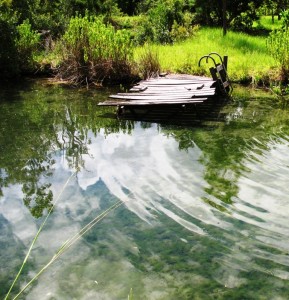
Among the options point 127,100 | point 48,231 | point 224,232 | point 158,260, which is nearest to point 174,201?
point 224,232

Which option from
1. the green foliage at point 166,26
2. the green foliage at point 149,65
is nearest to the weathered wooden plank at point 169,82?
the green foliage at point 149,65

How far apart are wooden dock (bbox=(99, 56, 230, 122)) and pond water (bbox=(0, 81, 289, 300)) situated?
504 millimetres

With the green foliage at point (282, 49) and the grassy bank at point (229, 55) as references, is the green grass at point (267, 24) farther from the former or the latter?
the green foliage at point (282, 49)

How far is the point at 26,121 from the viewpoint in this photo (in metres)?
8.98

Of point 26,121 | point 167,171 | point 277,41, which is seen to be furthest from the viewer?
point 277,41

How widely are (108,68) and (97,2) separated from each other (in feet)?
34.0

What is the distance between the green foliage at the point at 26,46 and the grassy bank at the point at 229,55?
3.46 m

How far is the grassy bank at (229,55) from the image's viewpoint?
11688 millimetres

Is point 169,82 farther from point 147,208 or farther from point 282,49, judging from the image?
point 147,208

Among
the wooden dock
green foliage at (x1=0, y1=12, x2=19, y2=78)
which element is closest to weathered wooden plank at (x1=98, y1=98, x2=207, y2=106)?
the wooden dock

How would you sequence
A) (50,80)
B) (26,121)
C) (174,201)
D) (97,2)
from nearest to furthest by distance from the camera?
(174,201) → (26,121) → (50,80) → (97,2)

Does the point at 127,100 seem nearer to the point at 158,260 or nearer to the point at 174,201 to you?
the point at 174,201

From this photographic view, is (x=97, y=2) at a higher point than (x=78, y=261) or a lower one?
higher

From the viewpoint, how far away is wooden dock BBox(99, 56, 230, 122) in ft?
28.9
